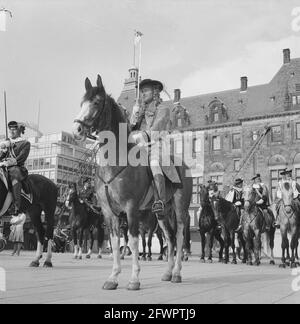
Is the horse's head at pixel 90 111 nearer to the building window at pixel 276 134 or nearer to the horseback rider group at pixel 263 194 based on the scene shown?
the horseback rider group at pixel 263 194

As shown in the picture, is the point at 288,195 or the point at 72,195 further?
the point at 72,195

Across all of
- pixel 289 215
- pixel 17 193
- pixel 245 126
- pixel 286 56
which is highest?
pixel 286 56

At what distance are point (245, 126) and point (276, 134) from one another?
4.01 metres

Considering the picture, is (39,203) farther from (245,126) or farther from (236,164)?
(236,164)

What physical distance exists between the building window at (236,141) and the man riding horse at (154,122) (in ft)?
156

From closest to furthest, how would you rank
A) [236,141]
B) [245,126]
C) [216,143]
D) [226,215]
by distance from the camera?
[226,215], [245,126], [236,141], [216,143]

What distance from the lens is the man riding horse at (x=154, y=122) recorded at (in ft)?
23.7

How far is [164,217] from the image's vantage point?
804 centimetres

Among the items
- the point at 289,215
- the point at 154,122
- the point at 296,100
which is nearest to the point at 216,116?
the point at 296,100

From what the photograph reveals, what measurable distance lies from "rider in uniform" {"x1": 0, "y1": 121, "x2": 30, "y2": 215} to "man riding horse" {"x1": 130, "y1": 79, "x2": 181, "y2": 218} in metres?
3.40

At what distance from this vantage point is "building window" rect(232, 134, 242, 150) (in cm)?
5427

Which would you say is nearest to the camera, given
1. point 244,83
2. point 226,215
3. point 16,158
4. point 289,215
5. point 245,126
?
point 16,158

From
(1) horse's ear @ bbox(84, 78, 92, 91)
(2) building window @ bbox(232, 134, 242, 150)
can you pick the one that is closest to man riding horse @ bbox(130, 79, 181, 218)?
(1) horse's ear @ bbox(84, 78, 92, 91)

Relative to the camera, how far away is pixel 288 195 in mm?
14094
